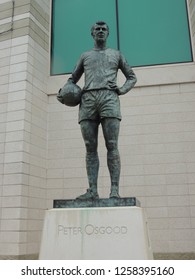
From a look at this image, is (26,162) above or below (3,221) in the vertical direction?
above

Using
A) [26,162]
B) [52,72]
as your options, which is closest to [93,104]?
[26,162]

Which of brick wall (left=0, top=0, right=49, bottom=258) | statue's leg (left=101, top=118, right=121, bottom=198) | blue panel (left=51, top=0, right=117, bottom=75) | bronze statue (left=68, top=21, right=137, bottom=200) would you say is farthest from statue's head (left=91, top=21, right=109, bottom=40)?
blue panel (left=51, top=0, right=117, bottom=75)

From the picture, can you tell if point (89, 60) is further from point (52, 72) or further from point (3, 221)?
point (52, 72)

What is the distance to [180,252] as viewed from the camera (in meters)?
9.22

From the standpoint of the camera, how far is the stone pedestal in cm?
410

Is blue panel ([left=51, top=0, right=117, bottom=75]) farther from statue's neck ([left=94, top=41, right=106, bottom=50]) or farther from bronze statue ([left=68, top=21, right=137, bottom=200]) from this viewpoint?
bronze statue ([left=68, top=21, right=137, bottom=200])

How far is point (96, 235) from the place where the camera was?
4199 millimetres

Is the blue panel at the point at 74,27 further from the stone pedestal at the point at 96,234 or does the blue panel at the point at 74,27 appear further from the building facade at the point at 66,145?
the stone pedestal at the point at 96,234

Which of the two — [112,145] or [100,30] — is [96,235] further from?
[100,30]

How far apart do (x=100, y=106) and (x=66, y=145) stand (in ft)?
19.4

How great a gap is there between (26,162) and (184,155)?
4.71 m

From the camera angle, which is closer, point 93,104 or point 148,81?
point 93,104

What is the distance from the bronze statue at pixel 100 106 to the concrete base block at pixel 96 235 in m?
0.46

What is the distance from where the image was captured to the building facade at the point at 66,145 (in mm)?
9312
